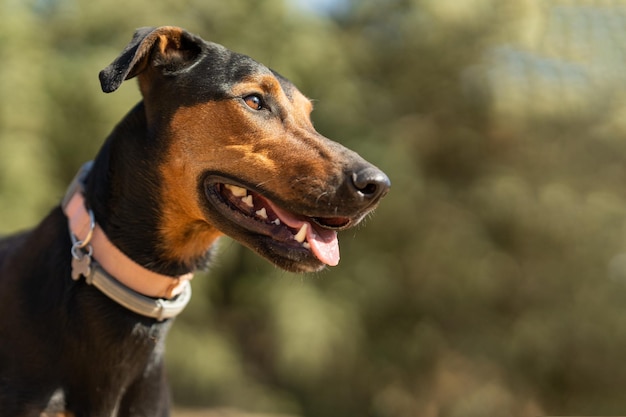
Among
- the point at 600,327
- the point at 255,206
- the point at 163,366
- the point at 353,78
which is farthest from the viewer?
the point at 353,78

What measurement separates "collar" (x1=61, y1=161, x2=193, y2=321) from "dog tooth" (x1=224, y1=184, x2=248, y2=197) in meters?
0.43

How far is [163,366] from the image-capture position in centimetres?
347

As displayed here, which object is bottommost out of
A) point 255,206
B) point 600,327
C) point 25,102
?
point 25,102

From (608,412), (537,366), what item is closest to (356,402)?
(537,366)

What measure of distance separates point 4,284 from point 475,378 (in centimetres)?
735

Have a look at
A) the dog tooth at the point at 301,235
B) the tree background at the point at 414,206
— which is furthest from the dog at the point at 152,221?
the tree background at the point at 414,206

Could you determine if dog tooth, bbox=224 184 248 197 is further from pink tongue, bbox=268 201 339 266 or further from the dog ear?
the dog ear

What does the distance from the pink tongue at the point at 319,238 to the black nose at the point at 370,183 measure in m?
0.28

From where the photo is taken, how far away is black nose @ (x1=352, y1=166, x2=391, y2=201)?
2.81 metres

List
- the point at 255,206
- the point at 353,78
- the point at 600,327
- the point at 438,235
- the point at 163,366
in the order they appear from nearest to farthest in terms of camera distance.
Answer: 1. the point at 255,206
2. the point at 163,366
3. the point at 600,327
4. the point at 438,235
5. the point at 353,78

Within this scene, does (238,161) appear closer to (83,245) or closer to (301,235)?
(301,235)

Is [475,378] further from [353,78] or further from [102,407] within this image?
[102,407]

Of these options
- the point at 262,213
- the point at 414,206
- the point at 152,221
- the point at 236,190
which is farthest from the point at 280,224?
the point at 414,206

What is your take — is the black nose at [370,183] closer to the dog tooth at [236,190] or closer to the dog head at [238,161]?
the dog head at [238,161]
